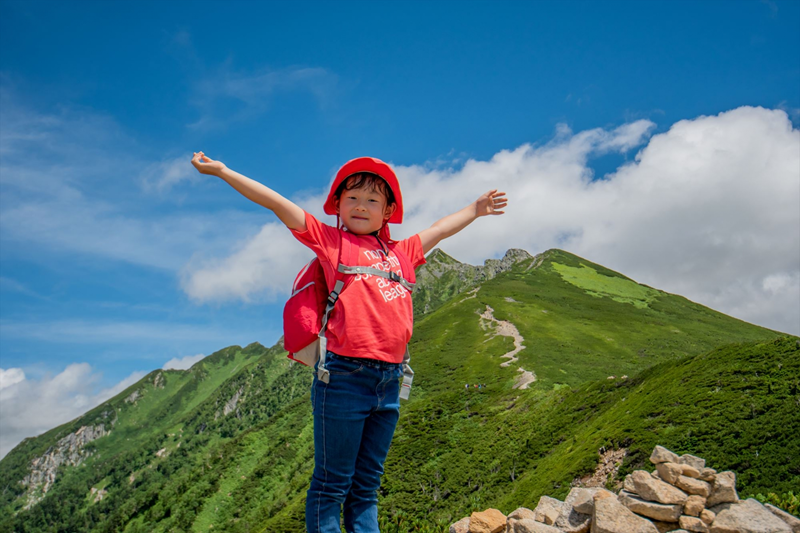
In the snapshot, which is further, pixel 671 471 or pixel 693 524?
pixel 671 471

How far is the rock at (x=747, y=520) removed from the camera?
5.61 meters

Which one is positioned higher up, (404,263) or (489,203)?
(489,203)

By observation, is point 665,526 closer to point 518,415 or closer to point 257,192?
point 257,192

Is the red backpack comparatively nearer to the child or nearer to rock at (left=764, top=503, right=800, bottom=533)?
the child

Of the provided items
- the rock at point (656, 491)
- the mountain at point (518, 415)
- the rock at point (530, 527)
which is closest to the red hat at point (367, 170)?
the rock at point (530, 527)

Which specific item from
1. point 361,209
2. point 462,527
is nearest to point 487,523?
point 462,527

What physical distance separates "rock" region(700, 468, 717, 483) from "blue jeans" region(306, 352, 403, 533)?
5.39m

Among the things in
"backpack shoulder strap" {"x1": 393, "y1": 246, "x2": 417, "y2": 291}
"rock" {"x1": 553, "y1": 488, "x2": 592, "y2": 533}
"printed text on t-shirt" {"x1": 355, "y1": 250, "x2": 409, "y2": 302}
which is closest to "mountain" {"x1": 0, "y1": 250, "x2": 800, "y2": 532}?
"rock" {"x1": 553, "y1": 488, "x2": 592, "y2": 533}

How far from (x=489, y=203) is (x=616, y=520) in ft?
13.8

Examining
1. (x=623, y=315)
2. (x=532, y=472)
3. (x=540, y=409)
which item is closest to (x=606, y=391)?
(x=540, y=409)

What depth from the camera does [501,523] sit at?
762 cm

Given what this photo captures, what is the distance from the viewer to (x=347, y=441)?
11.8ft

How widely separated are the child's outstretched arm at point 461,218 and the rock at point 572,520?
4412 mm

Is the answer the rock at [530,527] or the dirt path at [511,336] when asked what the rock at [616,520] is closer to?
the rock at [530,527]
